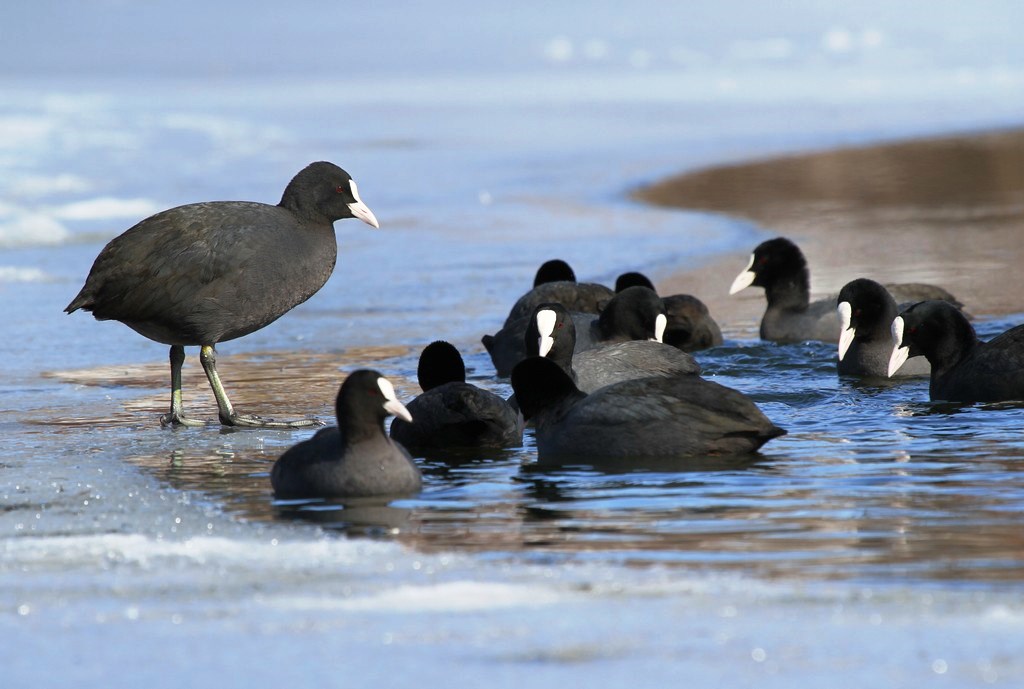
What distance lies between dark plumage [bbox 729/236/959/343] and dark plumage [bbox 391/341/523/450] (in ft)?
10.3

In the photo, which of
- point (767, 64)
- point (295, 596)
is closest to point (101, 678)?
point (295, 596)

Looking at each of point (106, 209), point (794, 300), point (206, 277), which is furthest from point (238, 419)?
point (106, 209)

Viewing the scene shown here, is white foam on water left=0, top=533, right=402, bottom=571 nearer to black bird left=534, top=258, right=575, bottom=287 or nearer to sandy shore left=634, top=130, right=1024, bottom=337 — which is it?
black bird left=534, top=258, right=575, bottom=287

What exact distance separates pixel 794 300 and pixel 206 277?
3866mm

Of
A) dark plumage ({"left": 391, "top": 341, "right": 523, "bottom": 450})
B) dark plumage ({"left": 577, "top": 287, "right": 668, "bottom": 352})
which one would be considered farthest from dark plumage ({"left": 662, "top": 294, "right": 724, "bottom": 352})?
dark plumage ({"left": 391, "top": 341, "right": 523, "bottom": 450})

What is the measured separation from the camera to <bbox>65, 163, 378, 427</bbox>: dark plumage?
6949 mm

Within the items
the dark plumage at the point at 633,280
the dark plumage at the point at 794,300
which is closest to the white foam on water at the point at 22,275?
the dark plumage at the point at 633,280

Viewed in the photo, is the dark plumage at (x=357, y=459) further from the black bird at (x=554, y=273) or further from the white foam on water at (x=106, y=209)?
the white foam on water at (x=106, y=209)

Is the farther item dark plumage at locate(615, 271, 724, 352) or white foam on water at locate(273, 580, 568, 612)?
dark plumage at locate(615, 271, 724, 352)

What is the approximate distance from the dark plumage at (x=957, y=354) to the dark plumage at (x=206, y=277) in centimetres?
274

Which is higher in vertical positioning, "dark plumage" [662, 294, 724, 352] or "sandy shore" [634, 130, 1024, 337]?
"sandy shore" [634, 130, 1024, 337]

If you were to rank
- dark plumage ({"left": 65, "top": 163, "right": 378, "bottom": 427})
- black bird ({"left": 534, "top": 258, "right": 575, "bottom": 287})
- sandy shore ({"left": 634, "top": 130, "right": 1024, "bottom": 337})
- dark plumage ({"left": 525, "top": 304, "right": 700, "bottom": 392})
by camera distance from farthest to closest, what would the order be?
sandy shore ({"left": 634, "top": 130, "right": 1024, "bottom": 337}) → black bird ({"left": 534, "top": 258, "right": 575, "bottom": 287}) → dark plumage ({"left": 525, "top": 304, "right": 700, "bottom": 392}) → dark plumage ({"left": 65, "top": 163, "right": 378, "bottom": 427})

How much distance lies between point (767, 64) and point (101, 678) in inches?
1983

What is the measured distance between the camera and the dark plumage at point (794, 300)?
30.3 feet
